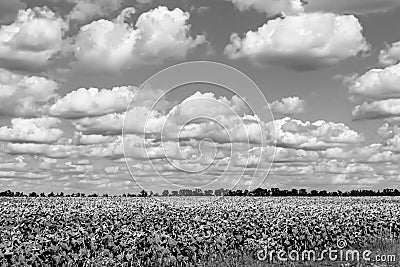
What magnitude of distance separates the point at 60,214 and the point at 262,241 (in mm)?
13467

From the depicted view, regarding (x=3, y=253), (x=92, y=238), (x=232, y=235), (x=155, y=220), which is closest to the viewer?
(x=3, y=253)

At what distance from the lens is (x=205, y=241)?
19625mm

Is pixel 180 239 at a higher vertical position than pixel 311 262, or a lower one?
higher

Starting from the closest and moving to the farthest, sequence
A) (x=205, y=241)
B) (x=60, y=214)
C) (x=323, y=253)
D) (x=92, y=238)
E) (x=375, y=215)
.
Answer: (x=92, y=238), (x=205, y=241), (x=323, y=253), (x=60, y=214), (x=375, y=215)

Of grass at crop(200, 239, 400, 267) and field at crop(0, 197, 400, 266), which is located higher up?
field at crop(0, 197, 400, 266)

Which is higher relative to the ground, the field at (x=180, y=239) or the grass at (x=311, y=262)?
the field at (x=180, y=239)

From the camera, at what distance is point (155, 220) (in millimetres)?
26156

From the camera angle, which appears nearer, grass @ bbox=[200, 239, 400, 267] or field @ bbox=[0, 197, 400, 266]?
field @ bbox=[0, 197, 400, 266]

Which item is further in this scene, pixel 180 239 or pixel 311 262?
pixel 311 262

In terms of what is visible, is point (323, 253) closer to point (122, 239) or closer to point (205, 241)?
point (205, 241)

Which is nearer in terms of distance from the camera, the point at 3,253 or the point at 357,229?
the point at 3,253

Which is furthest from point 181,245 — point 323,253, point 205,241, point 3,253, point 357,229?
point 357,229

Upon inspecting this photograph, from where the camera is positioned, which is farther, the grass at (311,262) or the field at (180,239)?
the grass at (311,262)

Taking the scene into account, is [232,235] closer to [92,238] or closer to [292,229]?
[292,229]
